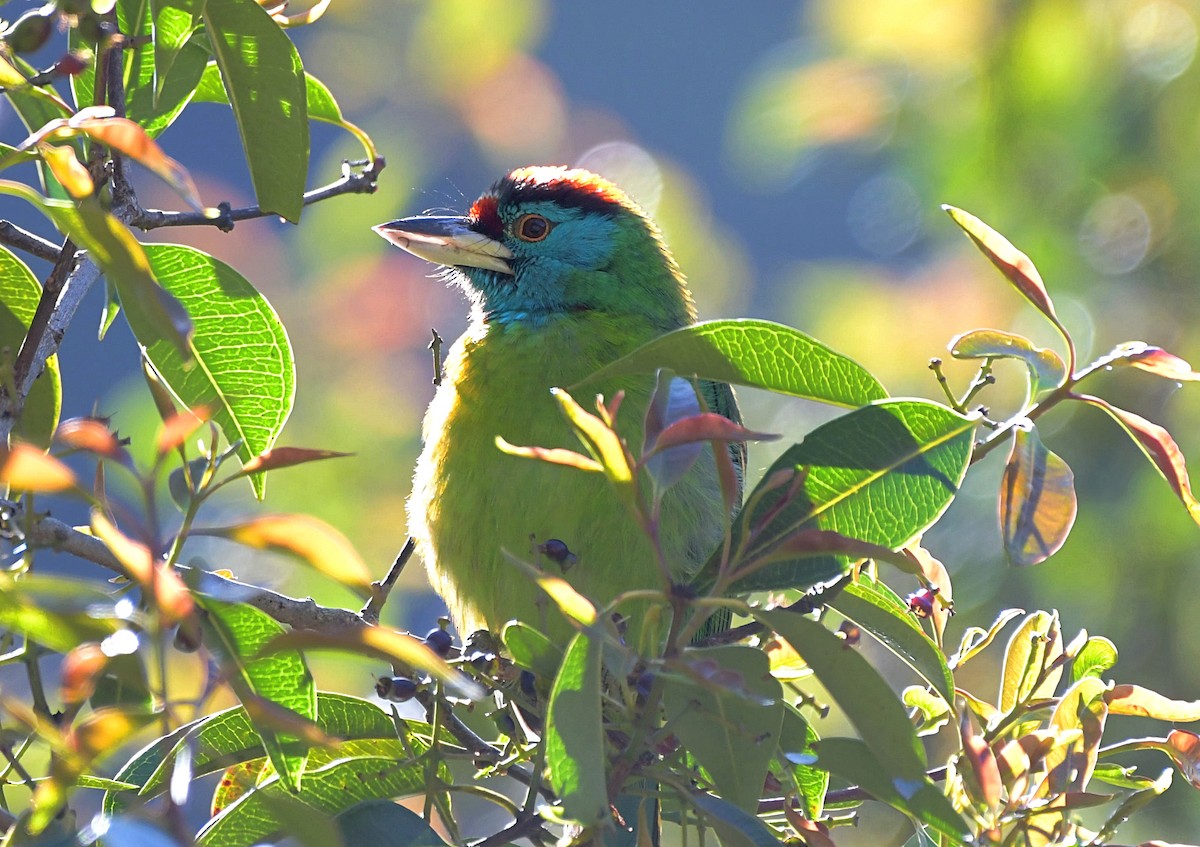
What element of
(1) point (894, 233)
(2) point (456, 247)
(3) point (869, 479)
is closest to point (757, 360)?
(3) point (869, 479)

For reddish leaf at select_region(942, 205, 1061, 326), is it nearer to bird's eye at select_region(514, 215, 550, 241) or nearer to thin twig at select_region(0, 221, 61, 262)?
thin twig at select_region(0, 221, 61, 262)

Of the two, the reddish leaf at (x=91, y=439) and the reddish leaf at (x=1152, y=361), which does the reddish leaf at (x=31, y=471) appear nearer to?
the reddish leaf at (x=91, y=439)

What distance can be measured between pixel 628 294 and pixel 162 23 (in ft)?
6.06

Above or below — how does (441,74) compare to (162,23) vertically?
below

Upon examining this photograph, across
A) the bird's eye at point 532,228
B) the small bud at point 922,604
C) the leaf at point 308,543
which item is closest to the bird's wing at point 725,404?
the bird's eye at point 532,228

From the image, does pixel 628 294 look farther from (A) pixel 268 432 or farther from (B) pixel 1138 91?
(B) pixel 1138 91

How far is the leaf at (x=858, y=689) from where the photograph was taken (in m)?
1.40

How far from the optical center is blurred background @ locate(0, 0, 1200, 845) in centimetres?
484

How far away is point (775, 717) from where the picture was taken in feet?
4.90

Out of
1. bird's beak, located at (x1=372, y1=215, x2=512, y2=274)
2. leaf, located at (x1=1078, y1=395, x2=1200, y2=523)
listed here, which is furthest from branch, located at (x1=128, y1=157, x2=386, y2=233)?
bird's beak, located at (x1=372, y1=215, x2=512, y2=274)

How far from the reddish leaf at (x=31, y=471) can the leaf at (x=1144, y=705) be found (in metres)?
1.32

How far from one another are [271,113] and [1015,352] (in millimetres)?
1008

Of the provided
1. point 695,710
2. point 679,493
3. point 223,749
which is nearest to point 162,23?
point 223,749

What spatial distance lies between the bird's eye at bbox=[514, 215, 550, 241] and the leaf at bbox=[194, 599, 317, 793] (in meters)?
2.17
